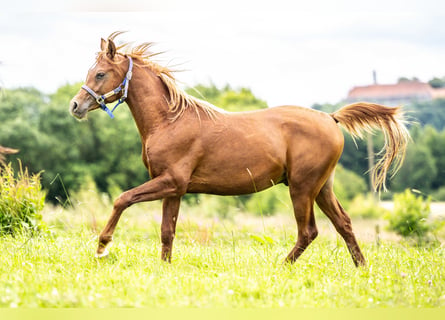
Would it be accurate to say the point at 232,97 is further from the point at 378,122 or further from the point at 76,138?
the point at 378,122

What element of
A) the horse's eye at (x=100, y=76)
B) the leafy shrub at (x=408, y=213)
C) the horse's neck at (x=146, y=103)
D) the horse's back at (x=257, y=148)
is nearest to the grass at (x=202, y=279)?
the horse's back at (x=257, y=148)

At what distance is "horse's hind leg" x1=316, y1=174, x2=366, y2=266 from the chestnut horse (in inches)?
0.4

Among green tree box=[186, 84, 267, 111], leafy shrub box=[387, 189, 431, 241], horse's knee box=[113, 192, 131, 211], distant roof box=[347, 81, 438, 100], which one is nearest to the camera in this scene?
horse's knee box=[113, 192, 131, 211]

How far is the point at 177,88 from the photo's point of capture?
6.46 metres

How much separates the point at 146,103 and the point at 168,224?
132 centimetres

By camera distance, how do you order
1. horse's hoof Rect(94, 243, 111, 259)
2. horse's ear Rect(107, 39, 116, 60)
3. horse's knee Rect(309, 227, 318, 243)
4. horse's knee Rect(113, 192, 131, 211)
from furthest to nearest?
horse's knee Rect(309, 227, 318, 243) < horse's ear Rect(107, 39, 116, 60) < horse's hoof Rect(94, 243, 111, 259) < horse's knee Rect(113, 192, 131, 211)

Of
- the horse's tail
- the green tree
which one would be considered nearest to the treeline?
the green tree

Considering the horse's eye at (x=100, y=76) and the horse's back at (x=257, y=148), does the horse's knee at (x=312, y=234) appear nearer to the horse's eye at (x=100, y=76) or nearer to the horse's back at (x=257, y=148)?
the horse's back at (x=257, y=148)

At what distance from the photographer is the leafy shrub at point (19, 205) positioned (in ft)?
26.1

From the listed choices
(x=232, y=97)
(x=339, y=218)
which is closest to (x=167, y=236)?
(x=339, y=218)

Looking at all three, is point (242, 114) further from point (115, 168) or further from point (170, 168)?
point (115, 168)

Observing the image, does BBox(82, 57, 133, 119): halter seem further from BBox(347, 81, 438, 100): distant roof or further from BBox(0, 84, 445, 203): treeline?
BBox(347, 81, 438, 100): distant roof

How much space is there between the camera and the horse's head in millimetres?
6141

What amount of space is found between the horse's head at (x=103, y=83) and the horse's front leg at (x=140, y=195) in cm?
87
